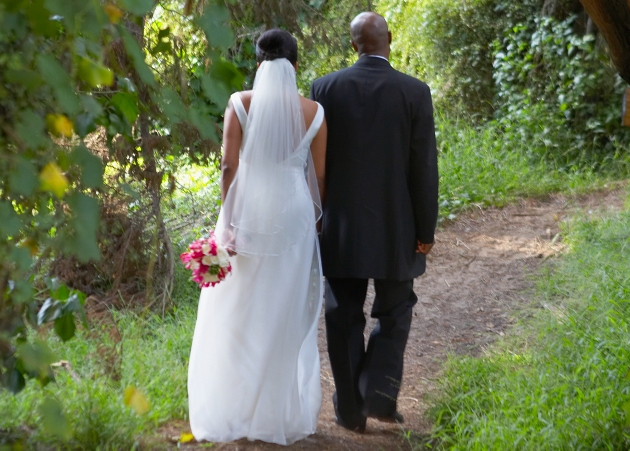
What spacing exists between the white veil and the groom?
0.20 metres

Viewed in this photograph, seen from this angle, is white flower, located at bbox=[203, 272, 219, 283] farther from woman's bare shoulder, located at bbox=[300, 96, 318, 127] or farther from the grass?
woman's bare shoulder, located at bbox=[300, 96, 318, 127]

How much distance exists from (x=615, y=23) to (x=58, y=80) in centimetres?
279

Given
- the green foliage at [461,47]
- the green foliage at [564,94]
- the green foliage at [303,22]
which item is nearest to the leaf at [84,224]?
the green foliage at [303,22]

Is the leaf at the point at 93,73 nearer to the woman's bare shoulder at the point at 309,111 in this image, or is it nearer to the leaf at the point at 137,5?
the leaf at the point at 137,5

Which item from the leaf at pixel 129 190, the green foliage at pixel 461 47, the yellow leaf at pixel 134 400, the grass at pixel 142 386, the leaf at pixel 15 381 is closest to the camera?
the yellow leaf at pixel 134 400

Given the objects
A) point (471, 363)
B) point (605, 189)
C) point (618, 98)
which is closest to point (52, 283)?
point (471, 363)

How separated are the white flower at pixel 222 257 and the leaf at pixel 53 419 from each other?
2422mm

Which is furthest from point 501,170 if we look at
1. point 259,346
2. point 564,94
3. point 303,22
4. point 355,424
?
point 259,346

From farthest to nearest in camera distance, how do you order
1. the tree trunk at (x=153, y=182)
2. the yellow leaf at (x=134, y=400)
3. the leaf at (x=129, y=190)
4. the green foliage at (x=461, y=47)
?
the green foliage at (x=461, y=47), the tree trunk at (x=153, y=182), the leaf at (x=129, y=190), the yellow leaf at (x=134, y=400)

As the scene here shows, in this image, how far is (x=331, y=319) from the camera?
167 inches

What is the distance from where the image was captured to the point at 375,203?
4.10 metres

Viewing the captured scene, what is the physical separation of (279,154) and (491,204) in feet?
19.7

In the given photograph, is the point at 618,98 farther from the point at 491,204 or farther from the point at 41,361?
the point at 41,361

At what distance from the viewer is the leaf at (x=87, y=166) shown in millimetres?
1336
